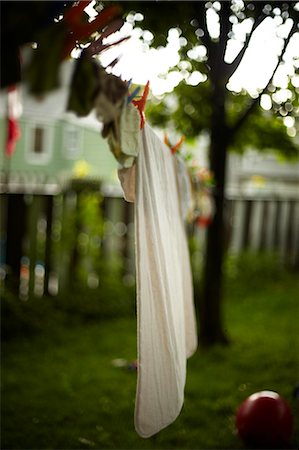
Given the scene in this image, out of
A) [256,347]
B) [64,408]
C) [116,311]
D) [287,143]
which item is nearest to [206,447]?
[64,408]

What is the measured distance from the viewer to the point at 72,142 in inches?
420

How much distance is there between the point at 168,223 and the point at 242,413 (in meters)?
0.99

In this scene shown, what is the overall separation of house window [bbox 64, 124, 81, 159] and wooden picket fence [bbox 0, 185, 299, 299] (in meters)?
5.78

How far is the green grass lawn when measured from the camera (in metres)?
2.49

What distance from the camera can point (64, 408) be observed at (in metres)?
2.77

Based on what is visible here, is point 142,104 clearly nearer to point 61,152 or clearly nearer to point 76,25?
point 76,25

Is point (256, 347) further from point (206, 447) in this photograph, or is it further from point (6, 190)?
point (6, 190)

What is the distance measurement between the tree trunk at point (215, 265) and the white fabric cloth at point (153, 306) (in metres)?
2.00

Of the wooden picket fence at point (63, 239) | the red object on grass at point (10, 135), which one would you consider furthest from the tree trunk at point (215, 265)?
the red object on grass at point (10, 135)

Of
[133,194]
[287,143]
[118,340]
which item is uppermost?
[287,143]

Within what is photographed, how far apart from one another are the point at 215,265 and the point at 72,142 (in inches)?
284

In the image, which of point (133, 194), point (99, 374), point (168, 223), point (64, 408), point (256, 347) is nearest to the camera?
point (133, 194)

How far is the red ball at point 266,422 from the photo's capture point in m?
2.40

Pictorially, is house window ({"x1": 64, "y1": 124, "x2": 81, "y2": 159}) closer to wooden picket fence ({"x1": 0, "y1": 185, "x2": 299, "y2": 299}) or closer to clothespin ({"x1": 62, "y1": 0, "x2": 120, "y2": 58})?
wooden picket fence ({"x1": 0, "y1": 185, "x2": 299, "y2": 299})
